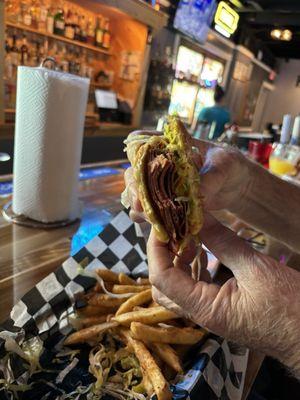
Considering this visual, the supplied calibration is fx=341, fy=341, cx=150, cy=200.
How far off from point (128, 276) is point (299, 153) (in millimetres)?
2028

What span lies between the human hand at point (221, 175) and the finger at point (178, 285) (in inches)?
7.3

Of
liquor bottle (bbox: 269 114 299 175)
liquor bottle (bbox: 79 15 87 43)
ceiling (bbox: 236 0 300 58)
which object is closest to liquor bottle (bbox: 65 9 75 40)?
liquor bottle (bbox: 79 15 87 43)

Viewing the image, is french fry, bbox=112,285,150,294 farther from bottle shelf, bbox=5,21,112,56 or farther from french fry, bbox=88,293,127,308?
bottle shelf, bbox=5,21,112,56

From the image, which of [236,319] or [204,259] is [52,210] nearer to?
[204,259]

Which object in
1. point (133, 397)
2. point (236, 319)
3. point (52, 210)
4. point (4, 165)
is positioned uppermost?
point (236, 319)

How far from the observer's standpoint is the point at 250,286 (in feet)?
2.39

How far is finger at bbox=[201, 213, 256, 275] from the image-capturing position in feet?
2.51

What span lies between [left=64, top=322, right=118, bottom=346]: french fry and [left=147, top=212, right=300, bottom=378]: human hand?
32 centimetres

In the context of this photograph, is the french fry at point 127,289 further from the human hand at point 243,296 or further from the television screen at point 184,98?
the television screen at point 184,98

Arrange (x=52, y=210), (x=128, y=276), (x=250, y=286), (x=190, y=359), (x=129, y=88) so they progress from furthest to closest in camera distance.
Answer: (x=129, y=88) → (x=52, y=210) → (x=128, y=276) → (x=190, y=359) → (x=250, y=286)

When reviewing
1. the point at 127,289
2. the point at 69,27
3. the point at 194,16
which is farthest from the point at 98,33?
the point at 127,289

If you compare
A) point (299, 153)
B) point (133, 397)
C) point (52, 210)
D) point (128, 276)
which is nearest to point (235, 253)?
point (133, 397)

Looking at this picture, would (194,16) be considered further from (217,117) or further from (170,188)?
(170,188)

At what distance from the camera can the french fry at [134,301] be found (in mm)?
1096
